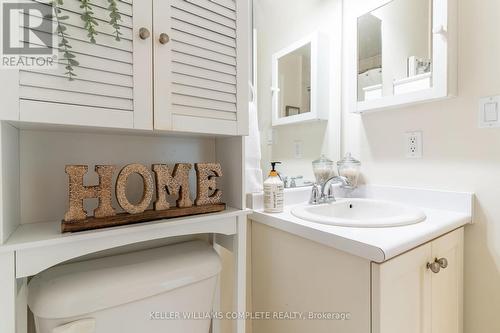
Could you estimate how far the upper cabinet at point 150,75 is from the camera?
545 mm

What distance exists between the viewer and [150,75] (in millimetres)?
649

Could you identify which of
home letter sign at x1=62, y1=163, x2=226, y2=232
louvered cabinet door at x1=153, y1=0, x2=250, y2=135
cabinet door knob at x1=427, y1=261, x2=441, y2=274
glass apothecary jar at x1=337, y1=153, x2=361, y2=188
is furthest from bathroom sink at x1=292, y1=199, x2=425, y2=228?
louvered cabinet door at x1=153, y1=0, x2=250, y2=135

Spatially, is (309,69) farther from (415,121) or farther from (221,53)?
(221,53)

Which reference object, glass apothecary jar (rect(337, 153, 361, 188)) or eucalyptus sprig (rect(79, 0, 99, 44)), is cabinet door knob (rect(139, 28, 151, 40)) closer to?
eucalyptus sprig (rect(79, 0, 99, 44))

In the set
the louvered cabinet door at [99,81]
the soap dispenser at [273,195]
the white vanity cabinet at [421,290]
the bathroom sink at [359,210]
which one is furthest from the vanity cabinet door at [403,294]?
the louvered cabinet door at [99,81]

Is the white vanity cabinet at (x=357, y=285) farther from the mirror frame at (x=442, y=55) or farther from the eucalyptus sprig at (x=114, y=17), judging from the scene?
the eucalyptus sprig at (x=114, y=17)

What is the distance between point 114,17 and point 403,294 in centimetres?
104

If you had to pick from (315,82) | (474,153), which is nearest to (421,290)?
(474,153)

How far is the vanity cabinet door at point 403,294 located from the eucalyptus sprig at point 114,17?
2.83 feet

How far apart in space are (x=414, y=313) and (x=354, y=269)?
259mm

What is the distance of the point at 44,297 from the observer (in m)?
0.60

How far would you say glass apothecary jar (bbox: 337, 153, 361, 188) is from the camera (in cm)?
141

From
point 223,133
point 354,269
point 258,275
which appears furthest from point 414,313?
point 223,133

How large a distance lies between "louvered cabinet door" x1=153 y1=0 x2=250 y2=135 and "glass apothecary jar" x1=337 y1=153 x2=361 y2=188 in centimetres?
80
